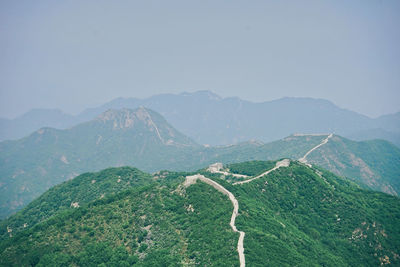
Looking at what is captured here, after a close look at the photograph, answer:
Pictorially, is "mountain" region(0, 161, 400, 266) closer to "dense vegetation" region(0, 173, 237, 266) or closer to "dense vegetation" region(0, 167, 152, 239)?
"dense vegetation" region(0, 173, 237, 266)

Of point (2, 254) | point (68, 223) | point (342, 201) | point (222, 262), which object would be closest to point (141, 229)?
point (68, 223)

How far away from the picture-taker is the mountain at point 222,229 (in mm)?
52312

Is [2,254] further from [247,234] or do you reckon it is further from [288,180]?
[288,180]

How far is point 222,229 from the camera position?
56.2m

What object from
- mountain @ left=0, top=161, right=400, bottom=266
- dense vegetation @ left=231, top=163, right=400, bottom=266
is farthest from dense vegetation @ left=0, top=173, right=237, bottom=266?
dense vegetation @ left=231, top=163, right=400, bottom=266

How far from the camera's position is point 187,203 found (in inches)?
2702

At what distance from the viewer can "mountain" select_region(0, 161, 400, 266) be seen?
2060 inches

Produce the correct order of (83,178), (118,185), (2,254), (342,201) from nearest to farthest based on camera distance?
(2,254)
(342,201)
(118,185)
(83,178)

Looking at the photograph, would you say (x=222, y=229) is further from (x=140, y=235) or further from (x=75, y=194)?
(x=75, y=194)

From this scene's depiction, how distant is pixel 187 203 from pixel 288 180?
3958 centimetres

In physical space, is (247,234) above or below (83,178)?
above

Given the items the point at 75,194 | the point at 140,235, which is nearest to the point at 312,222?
the point at 140,235

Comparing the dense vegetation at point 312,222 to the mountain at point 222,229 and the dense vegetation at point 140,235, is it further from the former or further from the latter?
the dense vegetation at point 140,235

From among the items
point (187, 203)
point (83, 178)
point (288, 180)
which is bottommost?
point (83, 178)
